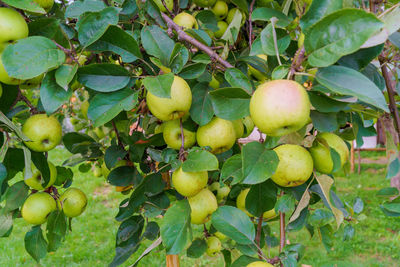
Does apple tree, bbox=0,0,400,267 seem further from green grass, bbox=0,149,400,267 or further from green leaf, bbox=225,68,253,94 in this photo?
green grass, bbox=0,149,400,267

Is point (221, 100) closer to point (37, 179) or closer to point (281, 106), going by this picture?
point (281, 106)

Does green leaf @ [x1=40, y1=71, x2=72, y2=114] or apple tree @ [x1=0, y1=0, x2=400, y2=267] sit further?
green leaf @ [x1=40, y1=71, x2=72, y2=114]

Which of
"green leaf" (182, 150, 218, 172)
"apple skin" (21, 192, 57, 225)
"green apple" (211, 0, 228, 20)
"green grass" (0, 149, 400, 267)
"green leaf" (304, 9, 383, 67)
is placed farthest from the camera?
"green grass" (0, 149, 400, 267)

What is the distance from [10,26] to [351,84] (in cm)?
67

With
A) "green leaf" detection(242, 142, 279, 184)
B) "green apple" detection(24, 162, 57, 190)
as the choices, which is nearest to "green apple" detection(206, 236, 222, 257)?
"green apple" detection(24, 162, 57, 190)

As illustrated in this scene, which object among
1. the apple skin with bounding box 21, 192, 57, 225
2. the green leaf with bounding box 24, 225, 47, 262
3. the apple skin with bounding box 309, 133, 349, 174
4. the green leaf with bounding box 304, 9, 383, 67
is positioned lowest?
the green leaf with bounding box 24, 225, 47, 262

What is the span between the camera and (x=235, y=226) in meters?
0.81

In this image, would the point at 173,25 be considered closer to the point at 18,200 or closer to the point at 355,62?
the point at 355,62

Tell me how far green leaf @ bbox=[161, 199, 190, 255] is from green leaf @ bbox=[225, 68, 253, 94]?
33cm

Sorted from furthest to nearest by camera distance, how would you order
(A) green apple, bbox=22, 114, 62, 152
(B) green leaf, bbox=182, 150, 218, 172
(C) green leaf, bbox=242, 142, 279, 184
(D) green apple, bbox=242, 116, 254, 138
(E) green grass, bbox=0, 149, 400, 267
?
(E) green grass, bbox=0, 149, 400, 267 < (D) green apple, bbox=242, 116, 254, 138 < (A) green apple, bbox=22, 114, 62, 152 < (B) green leaf, bbox=182, 150, 218, 172 < (C) green leaf, bbox=242, 142, 279, 184

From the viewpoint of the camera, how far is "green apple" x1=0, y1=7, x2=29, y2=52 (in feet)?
2.32

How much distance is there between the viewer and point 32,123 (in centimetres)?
89

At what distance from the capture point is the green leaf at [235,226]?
814 millimetres

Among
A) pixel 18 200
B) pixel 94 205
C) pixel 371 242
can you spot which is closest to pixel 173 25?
pixel 18 200
